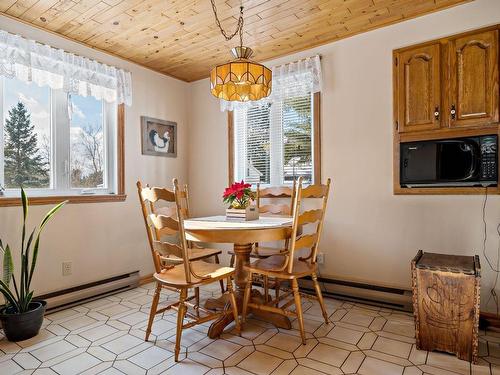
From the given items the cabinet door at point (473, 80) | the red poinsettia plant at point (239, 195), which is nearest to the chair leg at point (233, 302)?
the red poinsettia plant at point (239, 195)

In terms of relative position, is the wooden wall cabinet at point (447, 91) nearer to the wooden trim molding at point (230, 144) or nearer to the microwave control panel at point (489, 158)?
the microwave control panel at point (489, 158)

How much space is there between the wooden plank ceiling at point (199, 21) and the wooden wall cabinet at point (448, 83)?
333 millimetres

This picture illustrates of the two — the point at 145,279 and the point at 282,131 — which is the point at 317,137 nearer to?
the point at 282,131

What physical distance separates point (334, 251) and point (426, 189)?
984mm

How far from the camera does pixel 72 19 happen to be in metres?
2.56

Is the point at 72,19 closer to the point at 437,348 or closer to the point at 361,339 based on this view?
the point at 361,339

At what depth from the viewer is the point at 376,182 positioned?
281 cm

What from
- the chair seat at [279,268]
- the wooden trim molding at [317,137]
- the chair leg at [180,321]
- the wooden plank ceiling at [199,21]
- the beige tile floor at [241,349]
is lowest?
the beige tile floor at [241,349]

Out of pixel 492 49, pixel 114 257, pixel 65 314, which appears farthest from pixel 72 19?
pixel 492 49

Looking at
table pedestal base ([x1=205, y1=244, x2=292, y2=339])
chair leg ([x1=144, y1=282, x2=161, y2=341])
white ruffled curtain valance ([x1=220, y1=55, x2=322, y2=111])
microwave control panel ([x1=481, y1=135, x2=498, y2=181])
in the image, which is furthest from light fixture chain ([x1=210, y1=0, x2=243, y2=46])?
microwave control panel ([x1=481, y1=135, x2=498, y2=181])

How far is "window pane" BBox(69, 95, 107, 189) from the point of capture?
299 cm

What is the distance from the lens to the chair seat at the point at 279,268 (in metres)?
2.13

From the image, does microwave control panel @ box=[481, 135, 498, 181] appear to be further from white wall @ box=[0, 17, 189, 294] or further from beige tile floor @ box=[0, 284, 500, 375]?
white wall @ box=[0, 17, 189, 294]

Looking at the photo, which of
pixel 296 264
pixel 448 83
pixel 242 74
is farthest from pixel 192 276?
pixel 448 83
